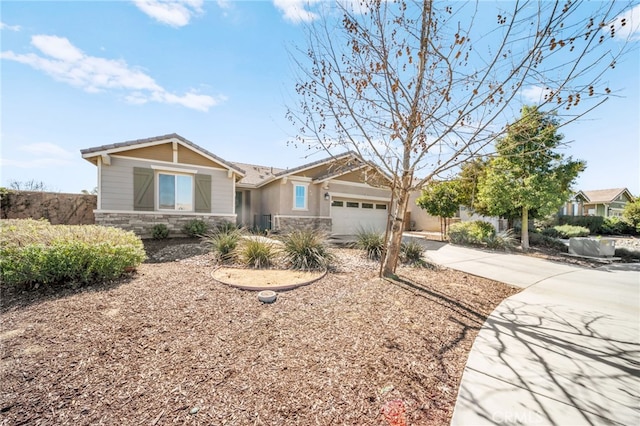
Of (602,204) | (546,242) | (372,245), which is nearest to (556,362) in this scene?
(372,245)

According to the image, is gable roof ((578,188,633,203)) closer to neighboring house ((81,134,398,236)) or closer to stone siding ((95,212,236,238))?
neighboring house ((81,134,398,236))

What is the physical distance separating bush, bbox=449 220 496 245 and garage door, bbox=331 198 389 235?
3.68 metres

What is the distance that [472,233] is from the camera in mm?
12148

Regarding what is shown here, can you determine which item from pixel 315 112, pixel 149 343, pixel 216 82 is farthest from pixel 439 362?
pixel 216 82

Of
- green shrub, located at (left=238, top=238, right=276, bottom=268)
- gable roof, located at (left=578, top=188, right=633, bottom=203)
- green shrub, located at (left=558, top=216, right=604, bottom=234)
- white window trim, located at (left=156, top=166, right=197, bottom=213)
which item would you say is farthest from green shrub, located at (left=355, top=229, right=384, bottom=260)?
gable roof, located at (left=578, top=188, right=633, bottom=203)

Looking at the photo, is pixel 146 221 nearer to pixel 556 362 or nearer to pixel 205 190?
pixel 205 190

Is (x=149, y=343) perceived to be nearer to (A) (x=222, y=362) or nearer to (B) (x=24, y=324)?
(A) (x=222, y=362)

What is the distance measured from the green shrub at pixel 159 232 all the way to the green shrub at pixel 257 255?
16.6 feet

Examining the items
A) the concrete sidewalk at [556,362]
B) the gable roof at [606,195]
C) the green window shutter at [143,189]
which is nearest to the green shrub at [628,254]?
the concrete sidewalk at [556,362]

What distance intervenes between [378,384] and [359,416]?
42 centimetres

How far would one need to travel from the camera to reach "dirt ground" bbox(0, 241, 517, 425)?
2.04 m

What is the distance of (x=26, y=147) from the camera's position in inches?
354

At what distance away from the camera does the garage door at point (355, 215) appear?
49.4 ft

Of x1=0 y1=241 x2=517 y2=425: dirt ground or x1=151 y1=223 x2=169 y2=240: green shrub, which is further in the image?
x1=151 y1=223 x2=169 y2=240: green shrub
